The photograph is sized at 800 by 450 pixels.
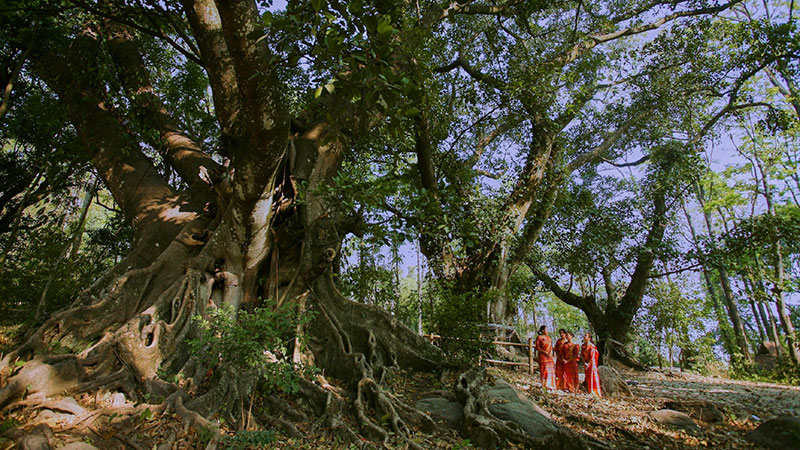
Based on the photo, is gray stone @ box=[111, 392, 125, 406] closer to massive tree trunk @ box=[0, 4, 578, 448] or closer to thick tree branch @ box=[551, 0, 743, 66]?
massive tree trunk @ box=[0, 4, 578, 448]

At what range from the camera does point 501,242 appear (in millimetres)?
9336

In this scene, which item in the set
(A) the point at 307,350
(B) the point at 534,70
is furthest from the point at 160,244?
(B) the point at 534,70

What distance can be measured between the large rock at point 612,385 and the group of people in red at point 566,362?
14cm

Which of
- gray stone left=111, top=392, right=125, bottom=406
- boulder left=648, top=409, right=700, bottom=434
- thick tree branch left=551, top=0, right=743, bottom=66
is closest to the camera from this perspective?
gray stone left=111, top=392, right=125, bottom=406

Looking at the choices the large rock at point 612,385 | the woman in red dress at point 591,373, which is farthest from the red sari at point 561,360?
the large rock at point 612,385

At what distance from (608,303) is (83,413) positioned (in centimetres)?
1644

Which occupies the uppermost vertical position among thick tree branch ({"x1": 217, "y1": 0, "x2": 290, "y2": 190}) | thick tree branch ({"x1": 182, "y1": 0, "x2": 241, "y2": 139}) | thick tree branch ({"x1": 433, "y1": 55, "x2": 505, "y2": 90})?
thick tree branch ({"x1": 433, "y1": 55, "x2": 505, "y2": 90})

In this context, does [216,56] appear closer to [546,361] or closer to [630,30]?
[546,361]

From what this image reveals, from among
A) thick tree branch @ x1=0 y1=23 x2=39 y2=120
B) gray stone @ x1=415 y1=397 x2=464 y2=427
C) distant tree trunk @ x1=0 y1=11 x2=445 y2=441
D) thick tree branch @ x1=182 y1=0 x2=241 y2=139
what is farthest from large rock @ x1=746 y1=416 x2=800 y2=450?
thick tree branch @ x1=0 y1=23 x2=39 y2=120

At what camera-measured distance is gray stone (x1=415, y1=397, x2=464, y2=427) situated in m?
4.89

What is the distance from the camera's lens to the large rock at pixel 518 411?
15.1 ft

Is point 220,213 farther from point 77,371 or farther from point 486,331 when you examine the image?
point 486,331

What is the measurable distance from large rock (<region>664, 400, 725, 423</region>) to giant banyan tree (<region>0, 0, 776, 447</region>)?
372cm

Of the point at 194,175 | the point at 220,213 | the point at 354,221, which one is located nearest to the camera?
the point at 220,213
